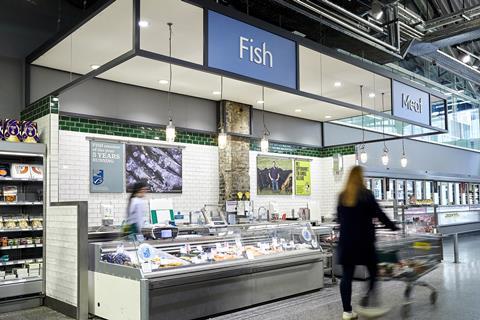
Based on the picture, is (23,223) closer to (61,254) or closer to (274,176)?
(61,254)

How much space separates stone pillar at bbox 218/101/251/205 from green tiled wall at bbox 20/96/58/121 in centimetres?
368

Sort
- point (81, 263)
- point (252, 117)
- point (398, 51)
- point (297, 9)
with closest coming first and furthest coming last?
1. point (81, 263)
2. point (297, 9)
3. point (398, 51)
4. point (252, 117)

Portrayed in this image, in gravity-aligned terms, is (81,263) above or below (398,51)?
below

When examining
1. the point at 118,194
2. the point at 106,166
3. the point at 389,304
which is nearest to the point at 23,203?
the point at 106,166

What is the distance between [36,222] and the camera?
6.41 meters

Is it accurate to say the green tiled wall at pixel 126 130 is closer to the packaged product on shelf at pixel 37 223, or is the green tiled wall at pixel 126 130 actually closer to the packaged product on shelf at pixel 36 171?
the packaged product on shelf at pixel 36 171

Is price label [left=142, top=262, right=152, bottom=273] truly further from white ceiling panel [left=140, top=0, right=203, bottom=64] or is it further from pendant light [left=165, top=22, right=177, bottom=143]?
white ceiling panel [left=140, top=0, right=203, bottom=64]

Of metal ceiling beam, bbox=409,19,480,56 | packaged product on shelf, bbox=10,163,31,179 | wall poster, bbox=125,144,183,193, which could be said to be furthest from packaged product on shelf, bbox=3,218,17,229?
metal ceiling beam, bbox=409,19,480,56

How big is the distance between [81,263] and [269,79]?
3219mm

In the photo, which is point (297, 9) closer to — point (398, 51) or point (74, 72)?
point (398, 51)

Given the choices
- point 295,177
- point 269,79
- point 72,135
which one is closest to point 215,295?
point 269,79

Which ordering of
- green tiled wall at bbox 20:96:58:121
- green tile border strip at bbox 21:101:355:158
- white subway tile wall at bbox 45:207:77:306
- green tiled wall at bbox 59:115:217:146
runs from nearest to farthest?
white subway tile wall at bbox 45:207:77:306
green tiled wall at bbox 20:96:58:121
green tile border strip at bbox 21:101:355:158
green tiled wall at bbox 59:115:217:146

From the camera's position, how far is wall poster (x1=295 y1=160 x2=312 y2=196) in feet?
37.3

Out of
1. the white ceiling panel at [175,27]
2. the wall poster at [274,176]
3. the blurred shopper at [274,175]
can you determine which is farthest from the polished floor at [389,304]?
the blurred shopper at [274,175]
